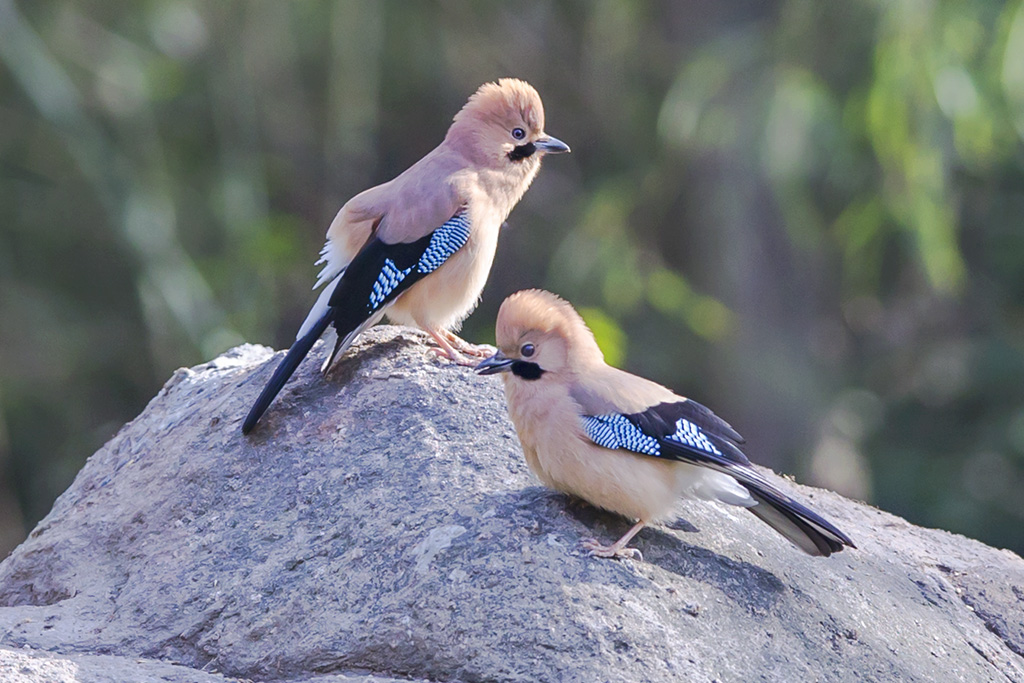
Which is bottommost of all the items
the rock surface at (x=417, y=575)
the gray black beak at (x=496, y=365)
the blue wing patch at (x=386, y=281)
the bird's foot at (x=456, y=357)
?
the rock surface at (x=417, y=575)

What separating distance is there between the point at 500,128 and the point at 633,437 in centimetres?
198

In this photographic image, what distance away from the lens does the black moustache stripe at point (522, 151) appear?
5797 mm

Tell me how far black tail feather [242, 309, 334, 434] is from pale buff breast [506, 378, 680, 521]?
1.11 m

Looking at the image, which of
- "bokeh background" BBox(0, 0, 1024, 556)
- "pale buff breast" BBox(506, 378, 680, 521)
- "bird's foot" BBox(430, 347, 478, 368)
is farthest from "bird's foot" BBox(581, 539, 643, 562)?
"bokeh background" BBox(0, 0, 1024, 556)

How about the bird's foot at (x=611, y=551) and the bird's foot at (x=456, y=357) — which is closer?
the bird's foot at (x=611, y=551)

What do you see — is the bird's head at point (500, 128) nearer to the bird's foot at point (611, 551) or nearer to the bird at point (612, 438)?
the bird at point (612, 438)

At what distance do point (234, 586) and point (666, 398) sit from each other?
162 centimetres

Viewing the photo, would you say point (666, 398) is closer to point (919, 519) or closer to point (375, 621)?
point (375, 621)

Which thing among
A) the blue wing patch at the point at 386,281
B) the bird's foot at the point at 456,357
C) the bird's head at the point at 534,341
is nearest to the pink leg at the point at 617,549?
the bird's head at the point at 534,341

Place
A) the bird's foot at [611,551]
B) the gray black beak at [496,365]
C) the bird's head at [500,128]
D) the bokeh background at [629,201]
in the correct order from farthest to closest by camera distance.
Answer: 1. the bokeh background at [629,201]
2. the bird's head at [500,128]
3. the gray black beak at [496,365]
4. the bird's foot at [611,551]

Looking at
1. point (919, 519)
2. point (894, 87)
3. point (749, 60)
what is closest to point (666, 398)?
point (894, 87)

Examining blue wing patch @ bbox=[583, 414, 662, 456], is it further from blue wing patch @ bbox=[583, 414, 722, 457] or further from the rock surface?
the rock surface

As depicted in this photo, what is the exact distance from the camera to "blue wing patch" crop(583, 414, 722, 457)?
4.30 meters

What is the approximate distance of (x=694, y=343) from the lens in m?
13.1
